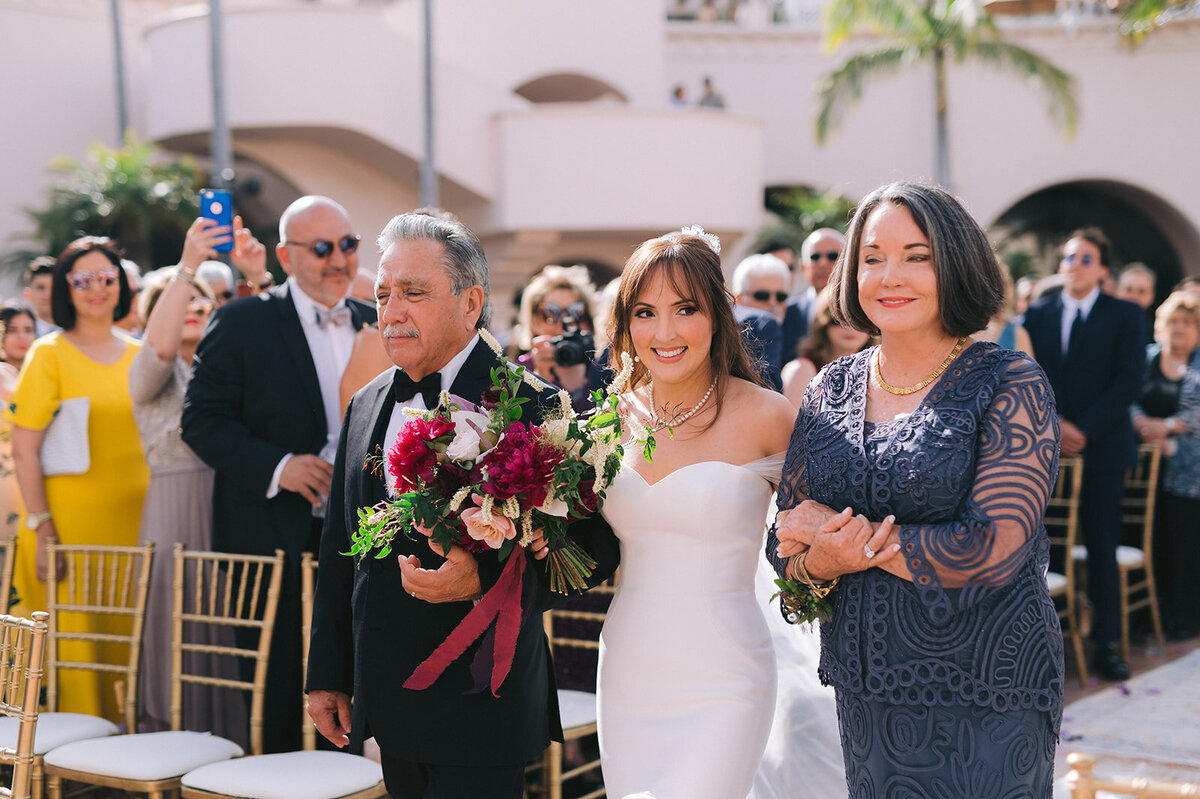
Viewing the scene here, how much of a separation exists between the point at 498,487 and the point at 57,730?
2510 millimetres

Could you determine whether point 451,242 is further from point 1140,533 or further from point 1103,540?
point 1140,533

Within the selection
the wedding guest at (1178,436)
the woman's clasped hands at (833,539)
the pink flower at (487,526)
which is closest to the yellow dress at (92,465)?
the pink flower at (487,526)

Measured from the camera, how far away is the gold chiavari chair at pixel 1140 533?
6.52 meters

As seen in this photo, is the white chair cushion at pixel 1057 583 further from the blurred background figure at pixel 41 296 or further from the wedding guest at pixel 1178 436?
the blurred background figure at pixel 41 296

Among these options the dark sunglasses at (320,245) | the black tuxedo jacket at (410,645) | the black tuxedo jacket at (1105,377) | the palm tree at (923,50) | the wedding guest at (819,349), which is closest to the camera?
the black tuxedo jacket at (410,645)

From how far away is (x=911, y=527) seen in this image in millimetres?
2305

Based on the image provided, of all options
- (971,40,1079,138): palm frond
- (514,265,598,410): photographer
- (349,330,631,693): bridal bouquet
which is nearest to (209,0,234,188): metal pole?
(514,265,598,410): photographer

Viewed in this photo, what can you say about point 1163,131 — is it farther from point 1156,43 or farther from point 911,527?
point 911,527

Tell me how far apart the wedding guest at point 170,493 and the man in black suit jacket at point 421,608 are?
191cm

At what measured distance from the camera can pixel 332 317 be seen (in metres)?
4.34

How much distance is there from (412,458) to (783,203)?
18093 millimetres

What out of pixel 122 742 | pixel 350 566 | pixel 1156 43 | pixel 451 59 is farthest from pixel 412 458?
pixel 1156 43

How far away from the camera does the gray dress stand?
4.70 meters

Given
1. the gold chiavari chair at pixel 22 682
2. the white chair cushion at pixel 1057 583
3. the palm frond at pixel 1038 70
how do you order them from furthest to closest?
1. the palm frond at pixel 1038 70
2. the white chair cushion at pixel 1057 583
3. the gold chiavari chair at pixel 22 682
